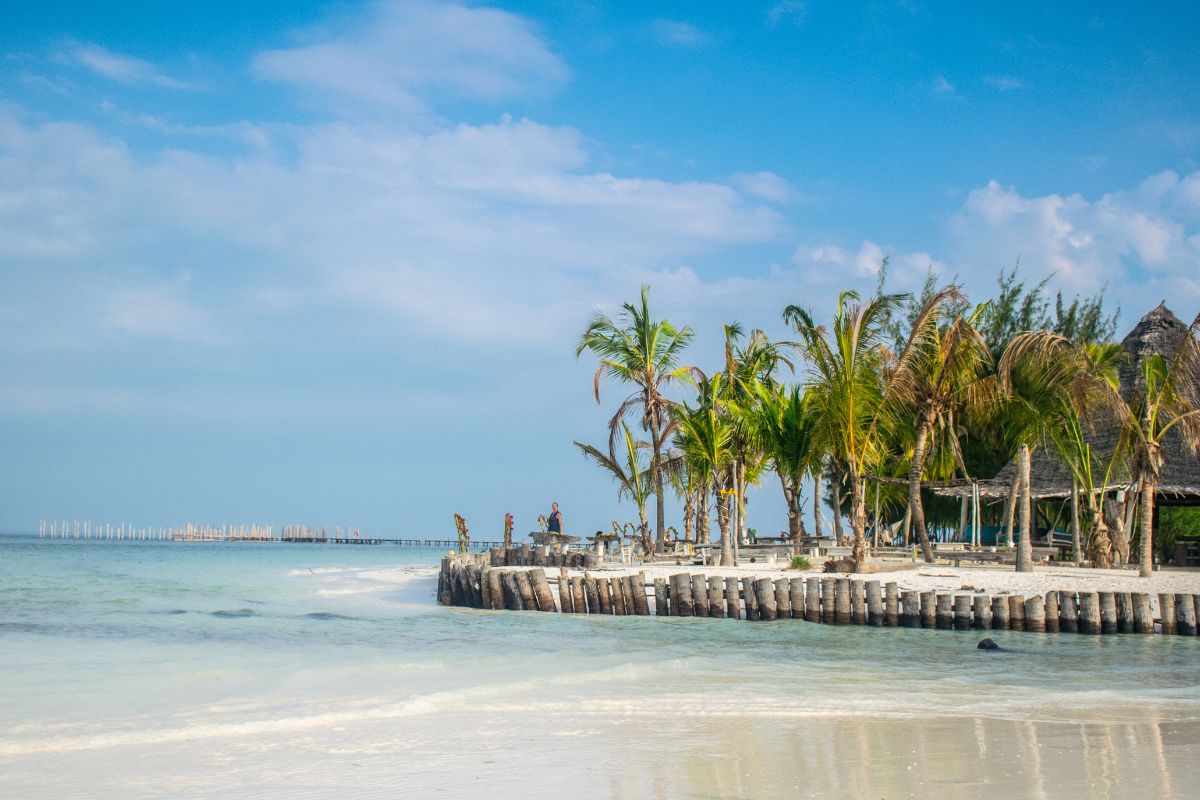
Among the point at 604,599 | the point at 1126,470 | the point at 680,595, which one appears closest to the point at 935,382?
the point at 1126,470

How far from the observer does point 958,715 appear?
10.4 metres

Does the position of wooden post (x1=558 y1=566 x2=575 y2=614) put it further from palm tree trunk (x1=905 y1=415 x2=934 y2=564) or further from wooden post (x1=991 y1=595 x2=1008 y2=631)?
palm tree trunk (x1=905 y1=415 x2=934 y2=564)

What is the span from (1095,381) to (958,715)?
12.7 m

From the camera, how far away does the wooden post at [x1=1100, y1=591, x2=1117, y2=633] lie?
56.0ft

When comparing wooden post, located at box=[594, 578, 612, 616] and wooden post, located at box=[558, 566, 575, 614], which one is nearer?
wooden post, located at box=[594, 578, 612, 616]

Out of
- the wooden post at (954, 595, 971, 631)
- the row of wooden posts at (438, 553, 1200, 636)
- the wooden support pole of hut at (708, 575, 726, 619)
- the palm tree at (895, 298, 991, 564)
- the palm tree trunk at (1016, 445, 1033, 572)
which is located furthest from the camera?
the palm tree at (895, 298, 991, 564)

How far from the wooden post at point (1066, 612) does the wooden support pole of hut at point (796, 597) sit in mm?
4317

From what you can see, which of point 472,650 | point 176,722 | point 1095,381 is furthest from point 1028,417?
point 176,722

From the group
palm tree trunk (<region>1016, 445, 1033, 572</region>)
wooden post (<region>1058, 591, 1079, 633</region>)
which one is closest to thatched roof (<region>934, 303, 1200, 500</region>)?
palm tree trunk (<region>1016, 445, 1033, 572</region>)

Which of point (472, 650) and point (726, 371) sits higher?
point (726, 371)

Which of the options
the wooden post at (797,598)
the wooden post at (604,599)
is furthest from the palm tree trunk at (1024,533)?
the wooden post at (604,599)

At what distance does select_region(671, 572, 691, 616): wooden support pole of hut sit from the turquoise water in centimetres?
36

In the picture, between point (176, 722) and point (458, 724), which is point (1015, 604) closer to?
point (458, 724)

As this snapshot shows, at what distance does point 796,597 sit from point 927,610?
230 centimetres
